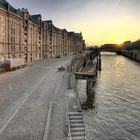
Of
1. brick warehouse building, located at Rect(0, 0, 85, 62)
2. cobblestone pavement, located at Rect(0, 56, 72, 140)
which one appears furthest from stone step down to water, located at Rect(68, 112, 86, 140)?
brick warehouse building, located at Rect(0, 0, 85, 62)

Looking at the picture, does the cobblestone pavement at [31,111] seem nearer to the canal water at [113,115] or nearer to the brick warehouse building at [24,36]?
the canal water at [113,115]

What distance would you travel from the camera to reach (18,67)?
62625 millimetres

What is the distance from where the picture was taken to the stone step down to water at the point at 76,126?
1933cm

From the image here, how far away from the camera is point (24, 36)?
85625mm

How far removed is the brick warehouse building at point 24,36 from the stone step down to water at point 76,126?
4803 cm

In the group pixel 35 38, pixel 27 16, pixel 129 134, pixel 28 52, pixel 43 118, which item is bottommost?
pixel 129 134

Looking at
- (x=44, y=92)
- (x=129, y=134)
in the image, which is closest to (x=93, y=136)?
(x=129, y=134)

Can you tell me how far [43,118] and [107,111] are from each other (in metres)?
12.9

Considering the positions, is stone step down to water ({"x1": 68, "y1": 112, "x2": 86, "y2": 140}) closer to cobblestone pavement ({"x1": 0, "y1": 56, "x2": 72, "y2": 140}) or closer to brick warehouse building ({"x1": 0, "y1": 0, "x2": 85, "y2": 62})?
cobblestone pavement ({"x1": 0, "y1": 56, "x2": 72, "y2": 140})

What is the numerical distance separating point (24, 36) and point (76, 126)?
6985 cm

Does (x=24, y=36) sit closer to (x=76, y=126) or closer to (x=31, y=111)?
(x=31, y=111)

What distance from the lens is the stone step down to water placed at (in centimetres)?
1933

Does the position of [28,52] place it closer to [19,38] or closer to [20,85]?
[19,38]

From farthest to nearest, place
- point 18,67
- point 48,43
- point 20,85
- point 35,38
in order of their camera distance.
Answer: point 48,43 → point 35,38 → point 18,67 → point 20,85
